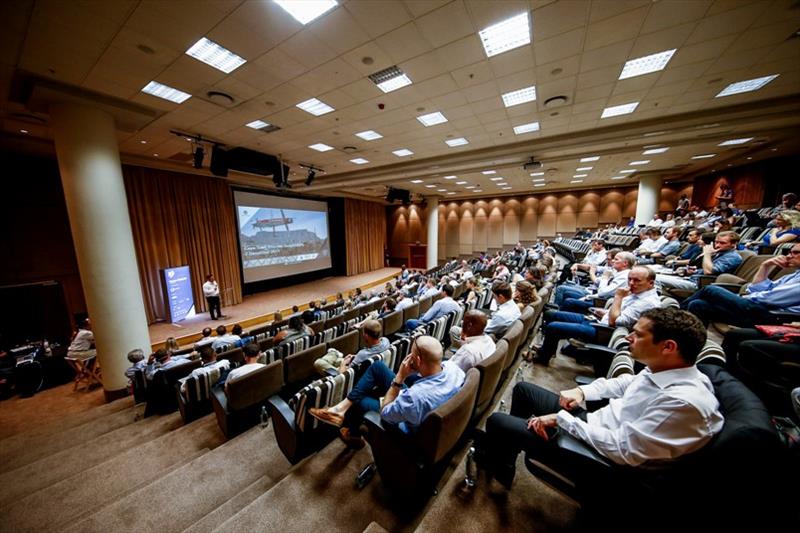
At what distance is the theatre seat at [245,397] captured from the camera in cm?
261

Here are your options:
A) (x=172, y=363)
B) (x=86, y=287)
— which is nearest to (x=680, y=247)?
(x=172, y=363)

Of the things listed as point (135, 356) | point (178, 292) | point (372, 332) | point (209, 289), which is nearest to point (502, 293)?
point (372, 332)

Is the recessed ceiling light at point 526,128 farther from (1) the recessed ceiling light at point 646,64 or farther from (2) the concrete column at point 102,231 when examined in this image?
(2) the concrete column at point 102,231

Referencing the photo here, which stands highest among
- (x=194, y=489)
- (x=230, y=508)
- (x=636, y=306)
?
(x=636, y=306)

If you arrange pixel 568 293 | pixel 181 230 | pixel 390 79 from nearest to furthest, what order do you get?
pixel 390 79
pixel 568 293
pixel 181 230

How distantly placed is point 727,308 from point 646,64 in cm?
340

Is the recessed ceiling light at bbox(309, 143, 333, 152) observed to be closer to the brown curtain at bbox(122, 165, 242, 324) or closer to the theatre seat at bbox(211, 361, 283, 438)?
the brown curtain at bbox(122, 165, 242, 324)

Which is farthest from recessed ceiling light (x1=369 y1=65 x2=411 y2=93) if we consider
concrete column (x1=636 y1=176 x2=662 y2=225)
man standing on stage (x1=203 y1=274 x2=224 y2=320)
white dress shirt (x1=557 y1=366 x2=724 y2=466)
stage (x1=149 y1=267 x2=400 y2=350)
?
concrete column (x1=636 y1=176 x2=662 y2=225)

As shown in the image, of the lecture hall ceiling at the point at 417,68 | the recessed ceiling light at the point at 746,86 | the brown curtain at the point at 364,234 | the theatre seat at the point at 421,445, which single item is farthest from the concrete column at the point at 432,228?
the theatre seat at the point at 421,445

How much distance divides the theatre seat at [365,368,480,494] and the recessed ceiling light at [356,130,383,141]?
5608 millimetres

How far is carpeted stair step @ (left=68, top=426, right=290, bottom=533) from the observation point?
1.90m

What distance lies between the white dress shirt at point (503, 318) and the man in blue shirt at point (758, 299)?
72.7 inches

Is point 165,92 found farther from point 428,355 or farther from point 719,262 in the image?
point 719,262

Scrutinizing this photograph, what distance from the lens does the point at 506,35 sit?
305cm
